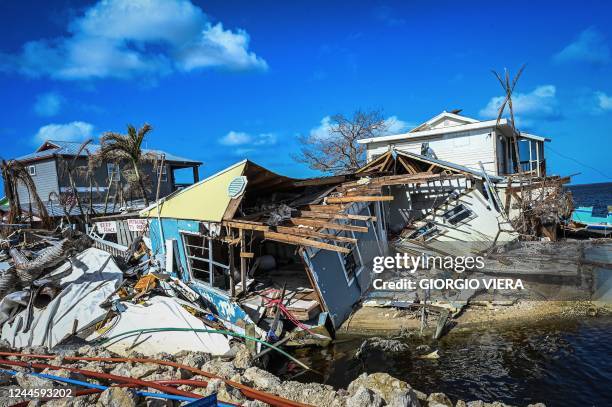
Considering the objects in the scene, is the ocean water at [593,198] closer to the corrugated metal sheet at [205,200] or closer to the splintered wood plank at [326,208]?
the splintered wood plank at [326,208]

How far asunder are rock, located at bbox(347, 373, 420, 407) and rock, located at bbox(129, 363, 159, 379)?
3.81 m

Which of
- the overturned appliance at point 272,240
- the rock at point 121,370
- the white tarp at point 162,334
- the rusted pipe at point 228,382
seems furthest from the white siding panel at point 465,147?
the rock at point 121,370

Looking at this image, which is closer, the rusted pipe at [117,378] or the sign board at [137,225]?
the rusted pipe at [117,378]

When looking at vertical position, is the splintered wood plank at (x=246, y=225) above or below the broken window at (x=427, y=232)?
above

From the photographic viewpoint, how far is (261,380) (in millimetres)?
7277

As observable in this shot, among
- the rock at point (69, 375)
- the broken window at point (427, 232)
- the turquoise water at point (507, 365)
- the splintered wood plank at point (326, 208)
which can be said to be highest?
the splintered wood plank at point (326, 208)

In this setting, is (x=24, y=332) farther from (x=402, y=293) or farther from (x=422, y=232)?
(x=422, y=232)

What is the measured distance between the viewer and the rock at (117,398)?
620 cm

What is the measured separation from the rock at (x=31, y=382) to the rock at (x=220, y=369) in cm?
267

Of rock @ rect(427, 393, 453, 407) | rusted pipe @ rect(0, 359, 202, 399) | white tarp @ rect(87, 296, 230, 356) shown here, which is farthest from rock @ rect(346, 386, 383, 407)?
white tarp @ rect(87, 296, 230, 356)

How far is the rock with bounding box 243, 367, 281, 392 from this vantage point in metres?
7.01

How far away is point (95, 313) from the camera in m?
12.2

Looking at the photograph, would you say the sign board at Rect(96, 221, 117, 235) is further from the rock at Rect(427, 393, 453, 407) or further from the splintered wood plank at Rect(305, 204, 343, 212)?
the rock at Rect(427, 393, 453, 407)

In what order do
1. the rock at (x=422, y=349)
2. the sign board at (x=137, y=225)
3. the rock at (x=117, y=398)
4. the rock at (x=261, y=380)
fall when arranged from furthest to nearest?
the sign board at (x=137, y=225) < the rock at (x=422, y=349) < the rock at (x=261, y=380) < the rock at (x=117, y=398)
